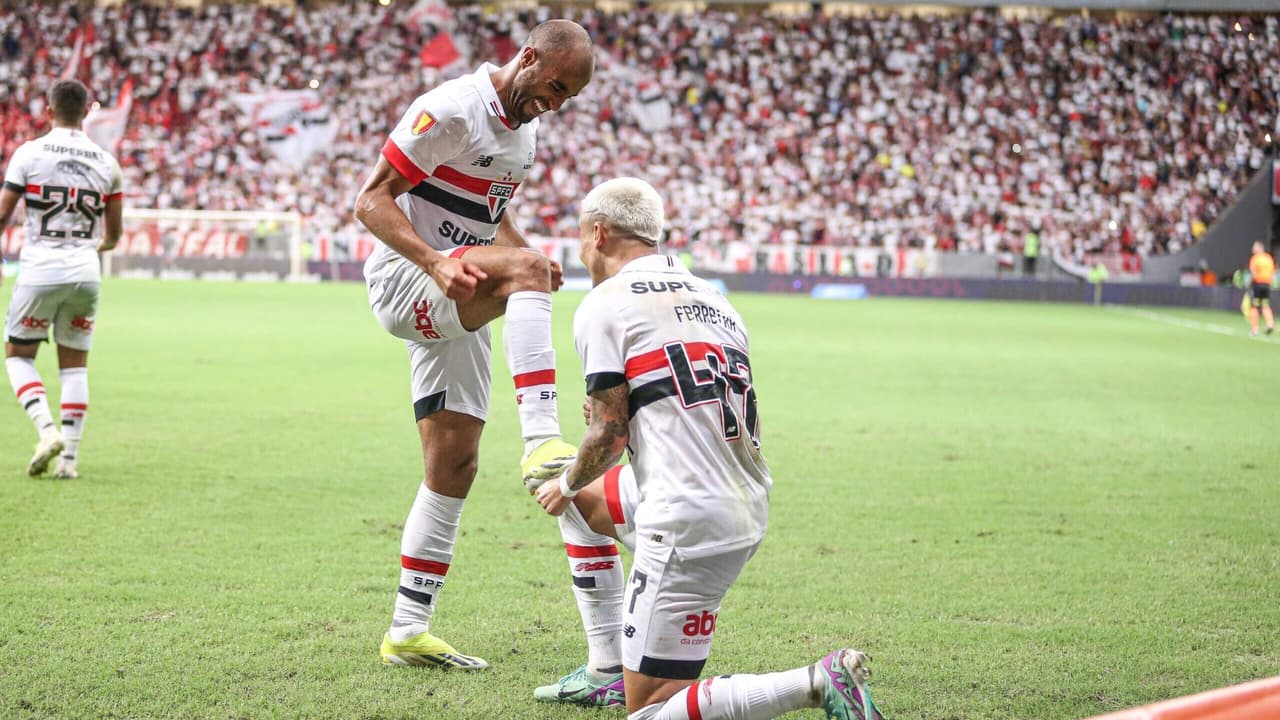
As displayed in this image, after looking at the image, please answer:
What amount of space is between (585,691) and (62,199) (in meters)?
5.62

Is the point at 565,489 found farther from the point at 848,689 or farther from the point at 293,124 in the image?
the point at 293,124

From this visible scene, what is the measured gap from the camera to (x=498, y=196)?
4660 millimetres

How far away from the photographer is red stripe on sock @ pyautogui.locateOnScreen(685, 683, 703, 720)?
11.2 feet

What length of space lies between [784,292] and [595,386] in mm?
33105

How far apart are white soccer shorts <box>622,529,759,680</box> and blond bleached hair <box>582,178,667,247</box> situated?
911 millimetres

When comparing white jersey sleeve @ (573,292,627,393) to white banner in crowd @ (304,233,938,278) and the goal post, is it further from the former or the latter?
the goal post

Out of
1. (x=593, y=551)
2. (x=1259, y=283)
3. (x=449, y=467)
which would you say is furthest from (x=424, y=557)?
(x=1259, y=283)

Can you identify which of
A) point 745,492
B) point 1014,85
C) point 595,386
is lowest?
point 745,492

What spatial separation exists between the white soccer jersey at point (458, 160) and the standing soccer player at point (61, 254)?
4.16 meters

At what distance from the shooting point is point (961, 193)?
3862 centimetres

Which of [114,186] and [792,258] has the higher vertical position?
[114,186]

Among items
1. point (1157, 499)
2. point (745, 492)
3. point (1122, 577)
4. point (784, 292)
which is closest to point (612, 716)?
point (745, 492)

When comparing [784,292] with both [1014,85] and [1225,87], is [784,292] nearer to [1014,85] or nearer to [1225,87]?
[1014,85]

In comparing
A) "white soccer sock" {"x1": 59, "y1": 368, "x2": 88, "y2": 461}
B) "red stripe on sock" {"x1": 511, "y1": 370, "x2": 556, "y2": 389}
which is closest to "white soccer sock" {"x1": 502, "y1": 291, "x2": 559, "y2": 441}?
"red stripe on sock" {"x1": 511, "y1": 370, "x2": 556, "y2": 389}
